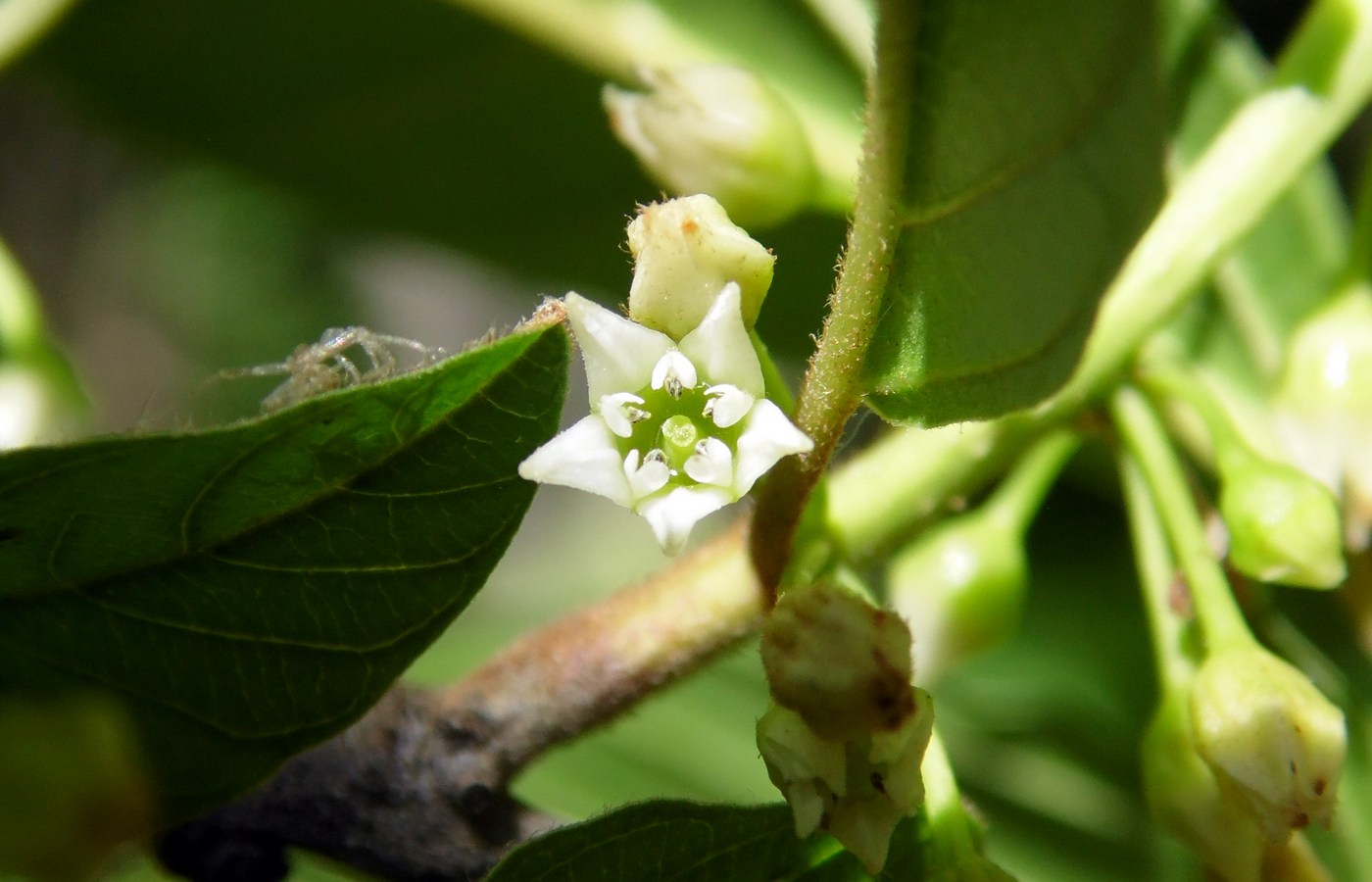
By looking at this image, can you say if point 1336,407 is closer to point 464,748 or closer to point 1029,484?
point 1029,484

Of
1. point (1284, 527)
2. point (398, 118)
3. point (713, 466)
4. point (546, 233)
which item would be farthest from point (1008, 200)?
point (398, 118)

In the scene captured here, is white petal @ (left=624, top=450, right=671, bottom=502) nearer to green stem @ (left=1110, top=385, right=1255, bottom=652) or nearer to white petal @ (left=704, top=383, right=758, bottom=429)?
white petal @ (left=704, top=383, right=758, bottom=429)

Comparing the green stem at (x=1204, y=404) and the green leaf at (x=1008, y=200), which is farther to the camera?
the green stem at (x=1204, y=404)

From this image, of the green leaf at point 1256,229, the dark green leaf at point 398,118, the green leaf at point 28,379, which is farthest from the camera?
the dark green leaf at point 398,118

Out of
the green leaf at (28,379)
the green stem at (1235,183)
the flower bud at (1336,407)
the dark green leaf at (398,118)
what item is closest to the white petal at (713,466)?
the green stem at (1235,183)

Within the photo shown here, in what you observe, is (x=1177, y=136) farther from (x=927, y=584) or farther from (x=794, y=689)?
(x=794, y=689)

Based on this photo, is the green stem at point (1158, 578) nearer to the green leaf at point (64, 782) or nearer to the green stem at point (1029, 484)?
the green stem at point (1029, 484)

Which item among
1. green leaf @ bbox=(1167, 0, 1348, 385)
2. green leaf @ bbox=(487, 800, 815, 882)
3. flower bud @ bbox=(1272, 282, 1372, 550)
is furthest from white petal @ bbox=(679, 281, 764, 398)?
green leaf @ bbox=(1167, 0, 1348, 385)
